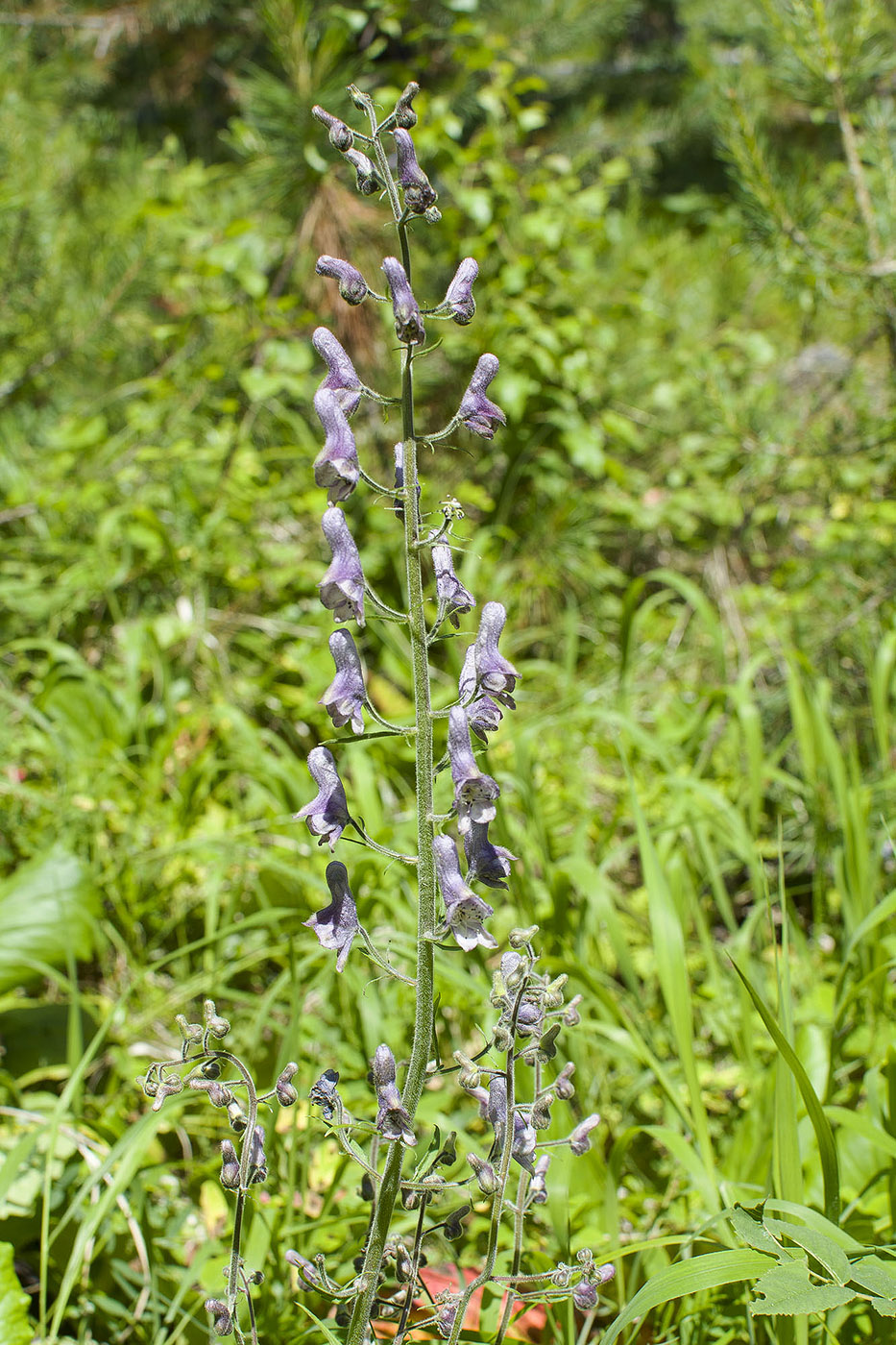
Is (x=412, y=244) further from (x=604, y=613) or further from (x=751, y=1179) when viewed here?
(x=751, y=1179)

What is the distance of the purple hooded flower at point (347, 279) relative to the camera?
46.8 inches

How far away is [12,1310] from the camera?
1.45m

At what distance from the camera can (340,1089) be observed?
6.91 ft

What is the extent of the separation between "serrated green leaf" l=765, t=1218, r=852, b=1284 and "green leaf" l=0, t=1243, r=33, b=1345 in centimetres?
116

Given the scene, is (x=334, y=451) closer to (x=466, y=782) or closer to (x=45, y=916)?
(x=466, y=782)

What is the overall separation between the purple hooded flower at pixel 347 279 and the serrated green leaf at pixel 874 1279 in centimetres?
140

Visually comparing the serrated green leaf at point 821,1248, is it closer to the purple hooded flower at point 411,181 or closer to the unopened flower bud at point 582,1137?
the unopened flower bud at point 582,1137

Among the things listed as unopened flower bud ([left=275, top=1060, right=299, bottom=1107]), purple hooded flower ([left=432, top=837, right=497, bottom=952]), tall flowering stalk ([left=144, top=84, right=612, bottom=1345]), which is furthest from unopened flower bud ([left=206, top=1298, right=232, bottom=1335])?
purple hooded flower ([left=432, top=837, right=497, bottom=952])

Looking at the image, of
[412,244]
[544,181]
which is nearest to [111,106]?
[412,244]

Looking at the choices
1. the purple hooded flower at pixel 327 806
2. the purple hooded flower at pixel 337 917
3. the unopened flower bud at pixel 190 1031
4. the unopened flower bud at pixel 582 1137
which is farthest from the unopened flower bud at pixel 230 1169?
the unopened flower bud at pixel 582 1137

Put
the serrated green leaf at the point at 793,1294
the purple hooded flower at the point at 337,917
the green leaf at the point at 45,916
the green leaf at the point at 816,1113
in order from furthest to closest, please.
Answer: the green leaf at the point at 45,916, the green leaf at the point at 816,1113, the purple hooded flower at the point at 337,917, the serrated green leaf at the point at 793,1294

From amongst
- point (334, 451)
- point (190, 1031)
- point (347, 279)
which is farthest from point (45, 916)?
point (347, 279)

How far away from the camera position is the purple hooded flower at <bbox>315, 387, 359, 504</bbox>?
45.1 inches

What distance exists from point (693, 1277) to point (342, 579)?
1.04 metres
